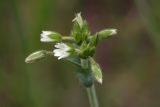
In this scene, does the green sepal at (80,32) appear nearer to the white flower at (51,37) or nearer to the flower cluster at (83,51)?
the flower cluster at (83,51)

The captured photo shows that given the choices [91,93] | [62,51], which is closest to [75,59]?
[62,51]

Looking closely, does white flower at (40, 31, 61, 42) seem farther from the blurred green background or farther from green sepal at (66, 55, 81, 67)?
the blurred green background

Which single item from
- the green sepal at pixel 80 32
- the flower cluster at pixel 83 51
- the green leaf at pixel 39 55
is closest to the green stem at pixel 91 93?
the flower cluster at pixel 83 51

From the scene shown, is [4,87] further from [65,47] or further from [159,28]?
[65,47]

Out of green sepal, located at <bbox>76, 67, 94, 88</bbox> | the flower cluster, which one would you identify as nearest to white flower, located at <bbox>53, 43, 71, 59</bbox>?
the flower cluster

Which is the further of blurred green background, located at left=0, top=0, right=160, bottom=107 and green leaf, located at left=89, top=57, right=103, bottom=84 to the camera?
blurred green background, located at left=0, top=0, right=160, bottom=107
